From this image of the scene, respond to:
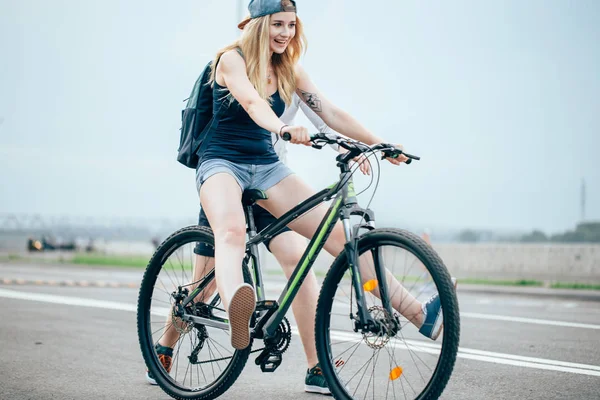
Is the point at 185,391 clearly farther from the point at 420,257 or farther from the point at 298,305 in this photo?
the point at 420,257

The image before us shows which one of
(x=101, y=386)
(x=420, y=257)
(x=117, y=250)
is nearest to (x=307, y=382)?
(x=101, y=386)

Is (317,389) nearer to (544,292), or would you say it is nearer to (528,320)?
(528,320)

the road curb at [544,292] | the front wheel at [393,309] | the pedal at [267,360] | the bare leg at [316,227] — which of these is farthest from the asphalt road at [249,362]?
the road curb at [544,292]

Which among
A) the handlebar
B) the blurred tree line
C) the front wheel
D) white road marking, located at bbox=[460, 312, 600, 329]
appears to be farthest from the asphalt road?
the blurred tree line

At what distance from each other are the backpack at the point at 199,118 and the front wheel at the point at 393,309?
1.07m

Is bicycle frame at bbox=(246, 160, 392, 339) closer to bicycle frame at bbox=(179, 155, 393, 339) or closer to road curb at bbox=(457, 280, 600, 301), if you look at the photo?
bicycle frame at bbox=(179, 155, 393, 339)

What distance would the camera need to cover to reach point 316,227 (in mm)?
4059

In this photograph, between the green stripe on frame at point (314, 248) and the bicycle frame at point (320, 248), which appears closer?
the bicycle frame at point (320, 248)

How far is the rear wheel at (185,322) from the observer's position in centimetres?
423

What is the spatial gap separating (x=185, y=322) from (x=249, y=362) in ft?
4.34

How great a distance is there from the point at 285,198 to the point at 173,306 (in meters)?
0.94

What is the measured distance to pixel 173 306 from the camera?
4527 millimetres

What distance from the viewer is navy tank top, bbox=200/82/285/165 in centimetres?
414

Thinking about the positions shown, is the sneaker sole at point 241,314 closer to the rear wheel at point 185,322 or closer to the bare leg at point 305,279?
the rear wheel at point 185,322
